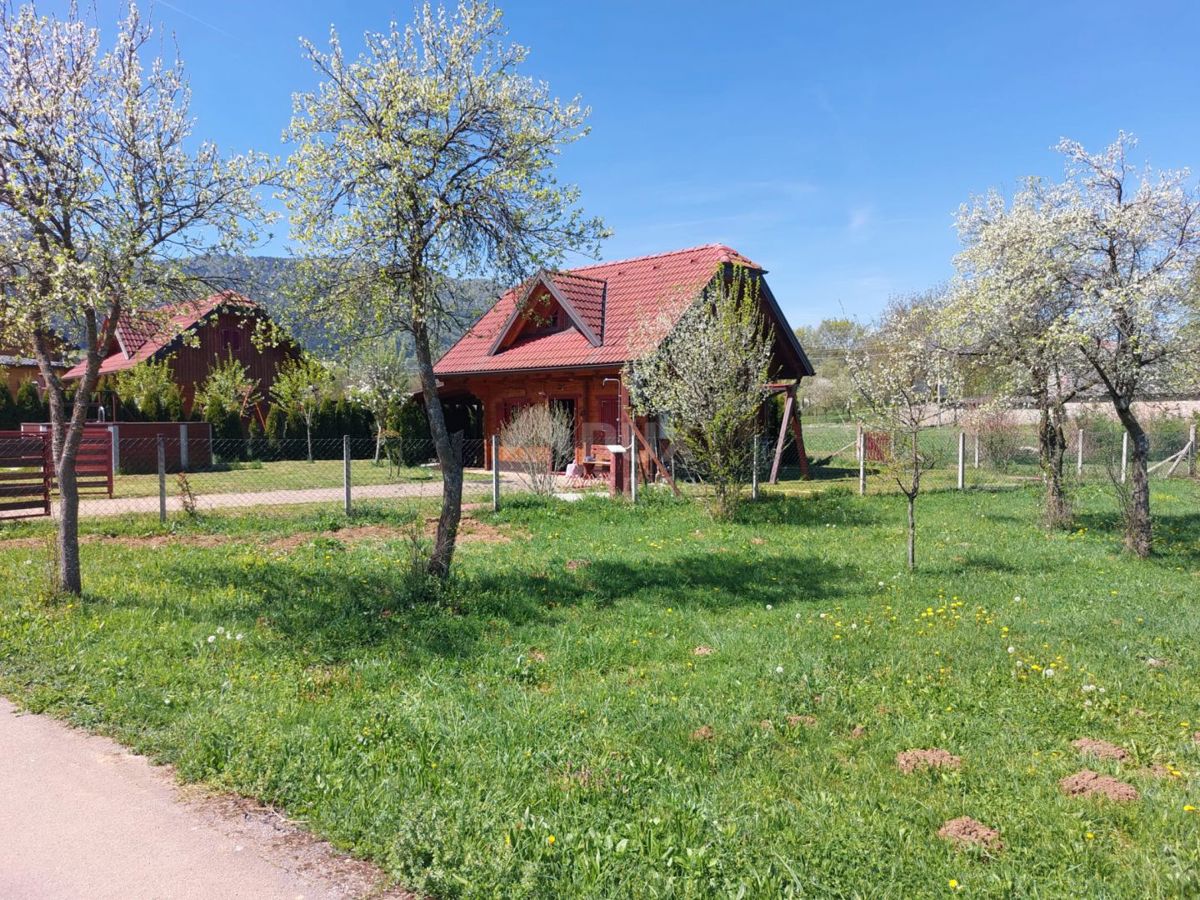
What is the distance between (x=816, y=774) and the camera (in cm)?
419

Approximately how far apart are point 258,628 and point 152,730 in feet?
6.26

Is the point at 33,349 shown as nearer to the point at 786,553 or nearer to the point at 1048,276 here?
the point at 786,553

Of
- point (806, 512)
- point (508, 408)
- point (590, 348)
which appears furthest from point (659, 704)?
point (508, 408)

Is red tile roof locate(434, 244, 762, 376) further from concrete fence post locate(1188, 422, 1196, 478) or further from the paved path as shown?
the paved path

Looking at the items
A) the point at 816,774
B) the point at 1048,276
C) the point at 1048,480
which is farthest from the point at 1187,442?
the point at 816,774

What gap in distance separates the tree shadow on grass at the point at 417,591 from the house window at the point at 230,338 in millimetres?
25934

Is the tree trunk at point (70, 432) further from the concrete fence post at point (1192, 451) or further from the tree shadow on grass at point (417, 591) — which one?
the concrete fence post at point (1192, 451)

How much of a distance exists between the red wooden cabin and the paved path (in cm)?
1392

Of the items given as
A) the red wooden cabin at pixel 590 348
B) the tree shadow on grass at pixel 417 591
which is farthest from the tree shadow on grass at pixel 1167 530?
the red wooden cabin at pixel 590 348

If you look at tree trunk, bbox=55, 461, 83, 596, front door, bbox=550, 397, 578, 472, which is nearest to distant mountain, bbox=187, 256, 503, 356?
tree trunk, bbox=55, 461, 83, 596

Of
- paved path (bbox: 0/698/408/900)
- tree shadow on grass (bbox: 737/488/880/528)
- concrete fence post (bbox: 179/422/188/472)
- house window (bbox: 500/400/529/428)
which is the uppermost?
house window (bbox: 500/400/529/428)

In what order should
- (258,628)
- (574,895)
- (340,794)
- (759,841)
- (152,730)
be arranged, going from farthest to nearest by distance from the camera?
(258,628) < (152,730) < (340,794) < (759,841) < (574,895)

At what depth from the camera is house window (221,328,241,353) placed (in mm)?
32875

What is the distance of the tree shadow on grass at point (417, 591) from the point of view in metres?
6.58
